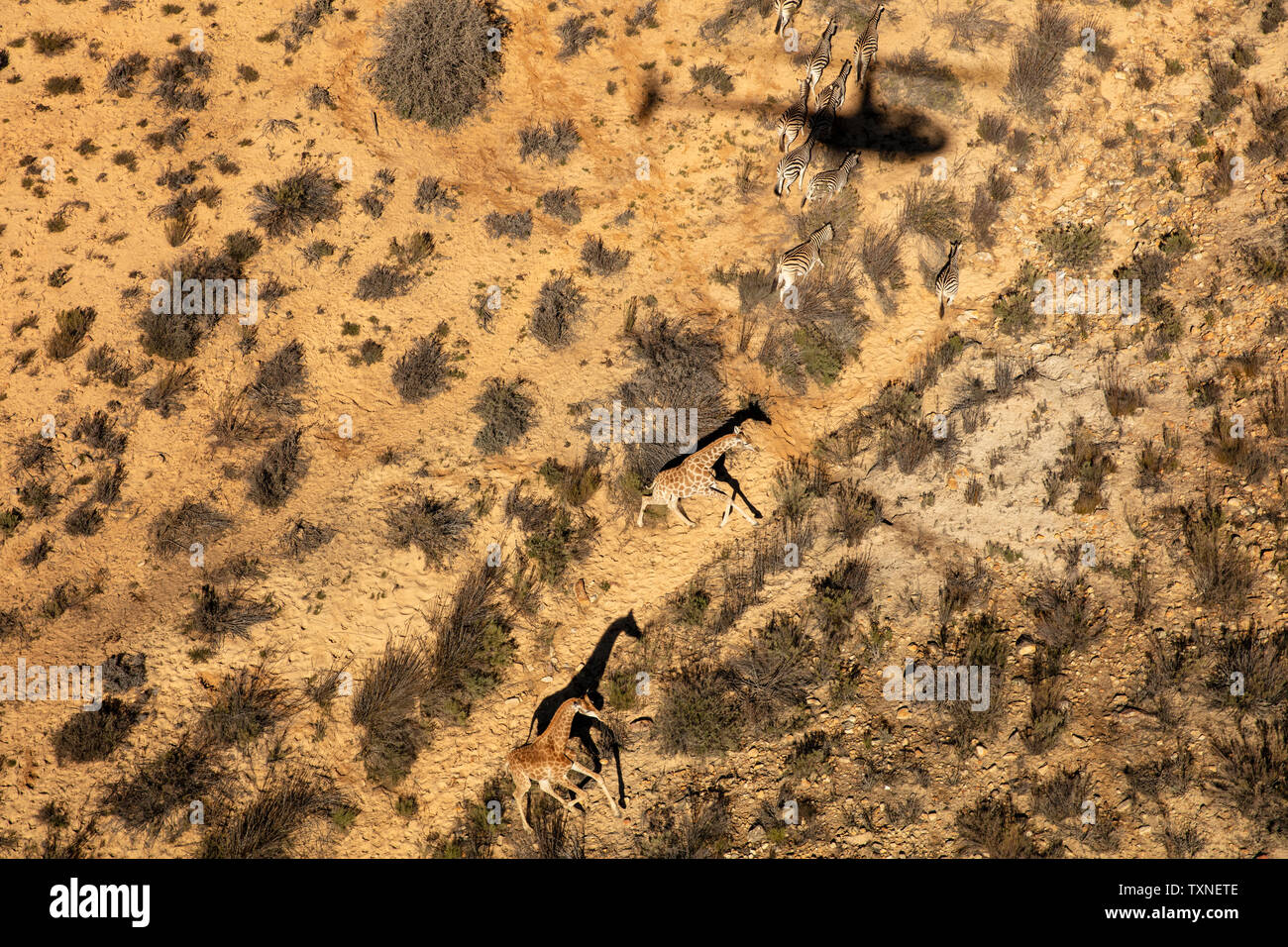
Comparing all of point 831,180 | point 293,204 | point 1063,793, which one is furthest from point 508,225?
point 1063,793

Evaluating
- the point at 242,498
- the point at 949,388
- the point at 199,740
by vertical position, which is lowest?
the point at 199,740

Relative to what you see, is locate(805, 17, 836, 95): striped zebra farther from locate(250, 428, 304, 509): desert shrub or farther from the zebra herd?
locate(250, 428, 304, 509): desert shrub

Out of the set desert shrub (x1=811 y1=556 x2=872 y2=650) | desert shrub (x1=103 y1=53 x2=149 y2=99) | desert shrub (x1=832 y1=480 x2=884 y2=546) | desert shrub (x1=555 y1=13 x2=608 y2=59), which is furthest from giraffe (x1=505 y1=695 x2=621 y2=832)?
desert shrub (x1=103 y1=53 x2=149 y2=99)

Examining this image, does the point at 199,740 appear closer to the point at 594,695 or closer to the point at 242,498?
the point at 242,498

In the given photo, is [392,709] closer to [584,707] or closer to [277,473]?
[584,707]
